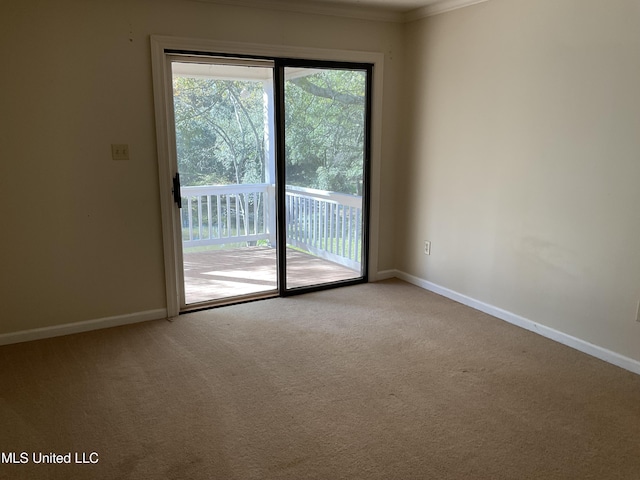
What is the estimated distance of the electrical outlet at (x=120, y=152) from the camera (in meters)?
3.26

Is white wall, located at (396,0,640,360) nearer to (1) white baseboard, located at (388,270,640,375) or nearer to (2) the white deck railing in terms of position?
(1) white baseboard, located at (388,270,640,375)

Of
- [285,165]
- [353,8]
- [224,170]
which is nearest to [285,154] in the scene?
[285,165]

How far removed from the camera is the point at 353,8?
3.84 m

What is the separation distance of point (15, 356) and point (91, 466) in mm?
1376

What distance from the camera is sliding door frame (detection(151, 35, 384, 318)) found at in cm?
331

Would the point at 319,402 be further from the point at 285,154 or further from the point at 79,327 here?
the point at 285,154

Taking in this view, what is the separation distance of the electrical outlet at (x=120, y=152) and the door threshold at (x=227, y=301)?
1243 millimetres

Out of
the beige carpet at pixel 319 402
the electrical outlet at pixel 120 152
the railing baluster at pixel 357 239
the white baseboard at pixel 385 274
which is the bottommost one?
the beige carpet at pixel 319 402

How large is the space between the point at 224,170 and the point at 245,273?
108cm

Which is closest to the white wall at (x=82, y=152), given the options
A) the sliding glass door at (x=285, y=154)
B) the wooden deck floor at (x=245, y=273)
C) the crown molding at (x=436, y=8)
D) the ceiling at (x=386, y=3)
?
the sliding glass door at (x=285, y=154)

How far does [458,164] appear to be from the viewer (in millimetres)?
3844

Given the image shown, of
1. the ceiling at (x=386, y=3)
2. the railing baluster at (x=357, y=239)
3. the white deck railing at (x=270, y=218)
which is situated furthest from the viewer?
the railing baluster at (x=357, y=239)

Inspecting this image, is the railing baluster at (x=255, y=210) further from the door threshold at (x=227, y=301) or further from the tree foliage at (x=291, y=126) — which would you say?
the door threshold at (x=227, y=301)

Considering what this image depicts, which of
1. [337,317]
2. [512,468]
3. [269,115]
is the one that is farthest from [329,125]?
[512,468]
